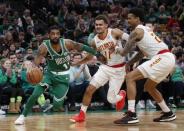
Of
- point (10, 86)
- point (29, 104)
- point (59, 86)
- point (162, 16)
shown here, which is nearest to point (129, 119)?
Result: point (59, 86)

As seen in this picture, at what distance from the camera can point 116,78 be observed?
32.1 ft

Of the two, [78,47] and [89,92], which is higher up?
[78,47]

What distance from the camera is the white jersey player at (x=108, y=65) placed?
952 cm

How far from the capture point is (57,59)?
9.50 m

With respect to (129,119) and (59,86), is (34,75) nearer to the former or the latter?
(59,86)

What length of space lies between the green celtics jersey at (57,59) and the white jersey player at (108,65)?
0.55m

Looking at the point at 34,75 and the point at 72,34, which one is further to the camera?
the point at 72,34

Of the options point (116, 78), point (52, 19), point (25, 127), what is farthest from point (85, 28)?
point (25, 127)

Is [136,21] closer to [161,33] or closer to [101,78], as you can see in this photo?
[101,78]

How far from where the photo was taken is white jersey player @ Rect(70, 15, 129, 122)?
31.2 feet

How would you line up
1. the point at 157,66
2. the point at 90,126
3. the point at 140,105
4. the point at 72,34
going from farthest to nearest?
1. the point at 72,34
2. the point at 140,105
3. the point at 157,66
4. the point at 90,126

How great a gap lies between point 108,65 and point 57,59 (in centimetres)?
96

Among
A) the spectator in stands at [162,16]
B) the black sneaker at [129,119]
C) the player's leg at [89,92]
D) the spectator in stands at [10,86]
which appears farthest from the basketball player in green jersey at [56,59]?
the spectator in stands at [162,16]

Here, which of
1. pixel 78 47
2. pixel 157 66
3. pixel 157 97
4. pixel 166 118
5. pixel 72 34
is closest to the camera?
pixel 157 66
